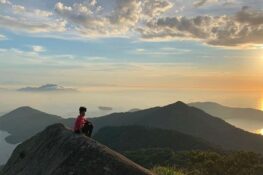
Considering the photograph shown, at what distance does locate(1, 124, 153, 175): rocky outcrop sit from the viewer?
14547 millimetres

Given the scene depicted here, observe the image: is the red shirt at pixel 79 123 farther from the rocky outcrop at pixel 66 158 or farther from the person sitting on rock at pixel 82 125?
the rocky outcrop at pixel 66 158

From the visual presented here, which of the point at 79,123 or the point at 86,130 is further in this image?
the point at 86,130

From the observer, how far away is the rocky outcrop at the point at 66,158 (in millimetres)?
14547

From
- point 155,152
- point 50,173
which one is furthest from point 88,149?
point 155,152

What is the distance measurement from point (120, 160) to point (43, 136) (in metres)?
6.91

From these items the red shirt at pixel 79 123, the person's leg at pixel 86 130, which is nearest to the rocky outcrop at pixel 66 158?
the red shirt at pixel 79 123

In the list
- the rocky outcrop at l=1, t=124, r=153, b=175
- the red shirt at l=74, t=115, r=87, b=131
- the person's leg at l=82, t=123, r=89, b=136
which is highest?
the red shirt at l=74, t=115, r=87, b=131

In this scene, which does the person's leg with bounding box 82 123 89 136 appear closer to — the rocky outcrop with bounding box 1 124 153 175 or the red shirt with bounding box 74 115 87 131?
the red shirt with bounding box 74 115 87 131

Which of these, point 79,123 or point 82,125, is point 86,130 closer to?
point 82,125

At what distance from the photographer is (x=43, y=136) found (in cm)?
2019

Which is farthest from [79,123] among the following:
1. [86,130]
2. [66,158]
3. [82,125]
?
[66,158]

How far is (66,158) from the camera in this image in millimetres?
15789

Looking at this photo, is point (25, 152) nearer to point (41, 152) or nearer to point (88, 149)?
point (41, 152)

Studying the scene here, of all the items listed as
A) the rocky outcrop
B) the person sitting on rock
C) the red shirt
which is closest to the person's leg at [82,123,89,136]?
the person sitting on rock
